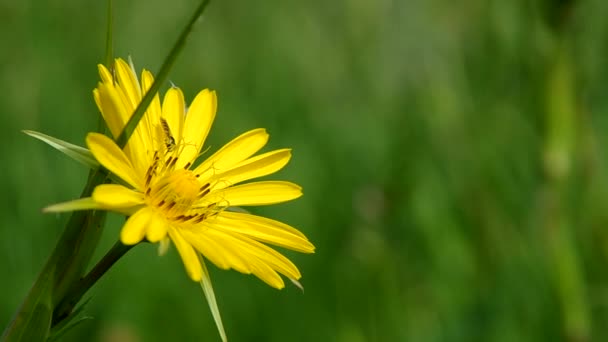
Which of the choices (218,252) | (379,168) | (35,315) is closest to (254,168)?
(218,252)

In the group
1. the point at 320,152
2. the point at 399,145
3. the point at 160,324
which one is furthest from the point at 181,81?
the point at 160,324

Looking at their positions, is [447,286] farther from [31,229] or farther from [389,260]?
[31,229]

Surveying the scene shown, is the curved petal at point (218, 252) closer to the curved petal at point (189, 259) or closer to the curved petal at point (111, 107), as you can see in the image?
the curved petal at point (189, 259)

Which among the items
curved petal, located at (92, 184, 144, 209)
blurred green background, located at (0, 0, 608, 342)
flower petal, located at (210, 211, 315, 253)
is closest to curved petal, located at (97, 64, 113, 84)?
curved petal, located at (92, 184, 144, 209)

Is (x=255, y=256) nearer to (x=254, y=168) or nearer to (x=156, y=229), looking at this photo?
(x=156, y=229)

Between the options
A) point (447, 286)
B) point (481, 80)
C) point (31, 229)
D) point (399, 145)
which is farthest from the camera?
point (481, 80)

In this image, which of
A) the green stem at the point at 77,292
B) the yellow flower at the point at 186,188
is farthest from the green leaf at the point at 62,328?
the yellow flower at the point at 186,188

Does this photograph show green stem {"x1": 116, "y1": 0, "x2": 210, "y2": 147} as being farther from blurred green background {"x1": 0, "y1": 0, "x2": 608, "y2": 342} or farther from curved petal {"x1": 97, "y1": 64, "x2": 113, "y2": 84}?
blurred green background {"x1": 0, "y1": 0, "x2": 608, "y2": 342}
